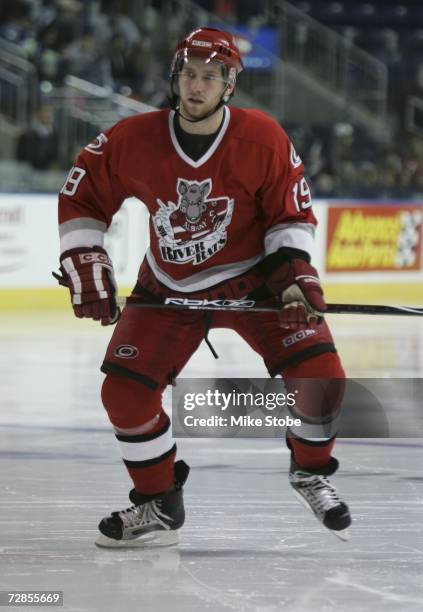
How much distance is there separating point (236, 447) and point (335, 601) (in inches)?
85.2

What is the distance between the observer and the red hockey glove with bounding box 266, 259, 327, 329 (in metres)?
3.42

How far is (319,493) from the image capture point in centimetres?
352

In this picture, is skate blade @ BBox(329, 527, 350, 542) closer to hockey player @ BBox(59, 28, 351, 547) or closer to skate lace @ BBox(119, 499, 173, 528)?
hockey player @ BBox(59, 28, 351, 547)

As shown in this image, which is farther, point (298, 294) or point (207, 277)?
point (207, 277)

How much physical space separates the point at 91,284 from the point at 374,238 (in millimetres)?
8919

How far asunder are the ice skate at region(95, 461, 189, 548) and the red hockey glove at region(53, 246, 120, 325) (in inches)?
20.7

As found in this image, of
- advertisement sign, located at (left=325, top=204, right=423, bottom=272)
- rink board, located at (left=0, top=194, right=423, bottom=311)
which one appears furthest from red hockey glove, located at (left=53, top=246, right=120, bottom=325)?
advertisement sign, located at (left=325, top=204, right=423, bottom=272)

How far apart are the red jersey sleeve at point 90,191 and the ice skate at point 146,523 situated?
0.73 meters

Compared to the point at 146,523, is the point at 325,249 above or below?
above

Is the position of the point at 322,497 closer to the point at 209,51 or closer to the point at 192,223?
the point at 192,223

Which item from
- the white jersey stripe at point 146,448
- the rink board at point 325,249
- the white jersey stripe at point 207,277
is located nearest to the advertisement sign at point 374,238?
the rink board at point 325,249

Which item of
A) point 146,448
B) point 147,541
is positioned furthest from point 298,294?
point 147,541

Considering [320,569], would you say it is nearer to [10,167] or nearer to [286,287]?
[286,287]

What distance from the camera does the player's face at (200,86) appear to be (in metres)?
3.43
